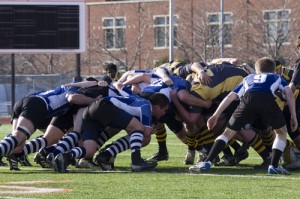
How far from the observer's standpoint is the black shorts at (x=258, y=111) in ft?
39.4

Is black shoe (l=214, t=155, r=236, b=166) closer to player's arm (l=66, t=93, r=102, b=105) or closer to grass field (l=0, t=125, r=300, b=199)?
grass field (l=0, t=125, r=300, b=199)

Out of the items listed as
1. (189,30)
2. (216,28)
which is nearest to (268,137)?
(216,28)

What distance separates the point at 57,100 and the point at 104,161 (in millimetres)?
1122

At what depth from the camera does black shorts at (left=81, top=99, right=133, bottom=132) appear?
12.7 m

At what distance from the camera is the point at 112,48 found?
54.1m

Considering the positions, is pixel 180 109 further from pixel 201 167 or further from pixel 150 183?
pixel 150 183

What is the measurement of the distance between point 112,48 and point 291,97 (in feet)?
139

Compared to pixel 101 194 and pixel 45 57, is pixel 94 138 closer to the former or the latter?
pixel 101 194

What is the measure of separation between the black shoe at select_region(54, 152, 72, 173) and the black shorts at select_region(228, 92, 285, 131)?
2128 millimetres

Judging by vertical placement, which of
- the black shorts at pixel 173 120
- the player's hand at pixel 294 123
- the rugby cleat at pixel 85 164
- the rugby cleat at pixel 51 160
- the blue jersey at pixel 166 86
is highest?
the blue jersey at pixel 166 86

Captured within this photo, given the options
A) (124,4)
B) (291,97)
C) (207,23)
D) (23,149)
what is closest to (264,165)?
(291,97)

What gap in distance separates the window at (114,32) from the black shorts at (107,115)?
1595 inches

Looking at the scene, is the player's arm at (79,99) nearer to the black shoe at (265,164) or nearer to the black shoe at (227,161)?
the black shoe at (227,161)

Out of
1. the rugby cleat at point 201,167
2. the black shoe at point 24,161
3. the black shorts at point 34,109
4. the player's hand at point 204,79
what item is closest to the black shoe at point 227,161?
the player's hand at point 204,79
